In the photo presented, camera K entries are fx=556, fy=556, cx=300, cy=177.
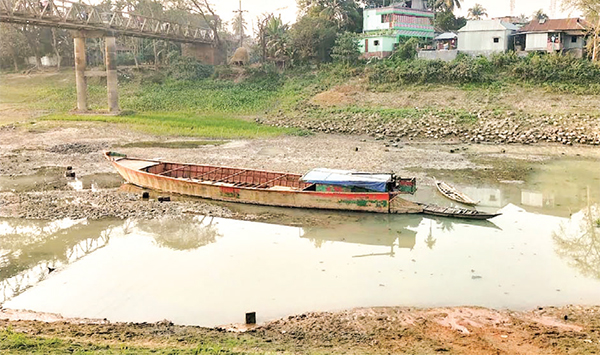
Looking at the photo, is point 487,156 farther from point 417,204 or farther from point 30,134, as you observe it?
point 30,134

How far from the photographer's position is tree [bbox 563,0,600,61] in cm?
3859

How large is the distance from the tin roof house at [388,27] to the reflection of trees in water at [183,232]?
34.4 metres

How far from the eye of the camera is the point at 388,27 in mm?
48625

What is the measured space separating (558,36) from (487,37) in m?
5.29

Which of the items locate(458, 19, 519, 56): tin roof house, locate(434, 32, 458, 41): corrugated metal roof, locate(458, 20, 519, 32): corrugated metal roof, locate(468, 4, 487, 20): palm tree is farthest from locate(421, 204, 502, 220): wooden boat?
locate(468, 4, 487, 20): palm tree

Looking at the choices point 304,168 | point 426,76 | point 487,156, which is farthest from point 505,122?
point 304,168

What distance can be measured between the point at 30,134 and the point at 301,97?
1880 cm

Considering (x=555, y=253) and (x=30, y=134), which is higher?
(x=30, y=134)

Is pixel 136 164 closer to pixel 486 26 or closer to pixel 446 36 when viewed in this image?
pixel 486 26

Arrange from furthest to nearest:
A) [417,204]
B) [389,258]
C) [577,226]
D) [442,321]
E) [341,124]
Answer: [341,124] → [417,204] → [577,226] → [389,258] → [442,321]

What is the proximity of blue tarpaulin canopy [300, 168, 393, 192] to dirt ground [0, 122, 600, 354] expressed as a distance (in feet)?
9.31

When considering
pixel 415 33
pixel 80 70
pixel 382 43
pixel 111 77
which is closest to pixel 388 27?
pixel 382 43

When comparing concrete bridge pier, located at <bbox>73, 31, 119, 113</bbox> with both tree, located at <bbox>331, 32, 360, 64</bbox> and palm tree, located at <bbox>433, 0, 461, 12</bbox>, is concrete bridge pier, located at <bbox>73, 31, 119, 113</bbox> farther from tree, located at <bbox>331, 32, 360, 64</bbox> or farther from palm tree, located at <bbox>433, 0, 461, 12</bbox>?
palm tree, located at <bbox>433, 0, 461, 12</bbox>

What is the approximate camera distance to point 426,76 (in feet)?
134
